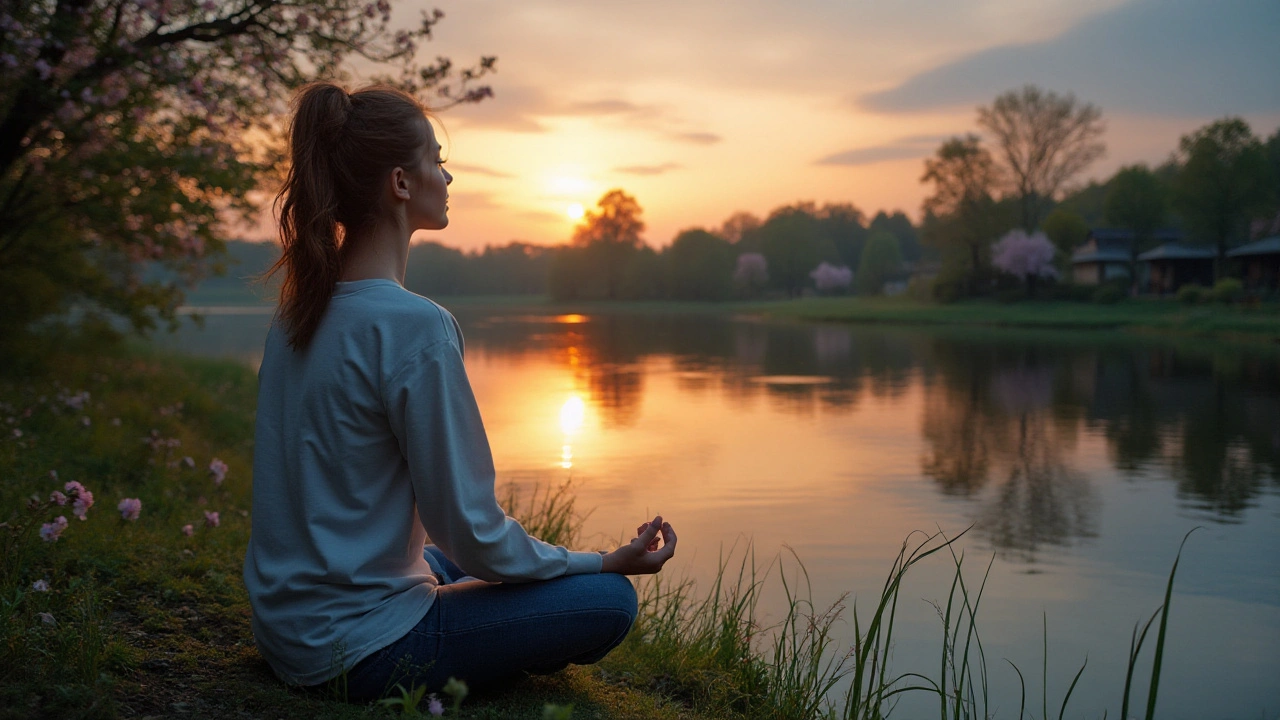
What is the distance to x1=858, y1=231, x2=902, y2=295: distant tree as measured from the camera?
64.8 metres

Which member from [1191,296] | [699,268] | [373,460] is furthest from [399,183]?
[699,268]

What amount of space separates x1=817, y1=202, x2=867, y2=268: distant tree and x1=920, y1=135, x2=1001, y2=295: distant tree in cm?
4417

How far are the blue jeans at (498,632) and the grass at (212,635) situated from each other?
9 cm

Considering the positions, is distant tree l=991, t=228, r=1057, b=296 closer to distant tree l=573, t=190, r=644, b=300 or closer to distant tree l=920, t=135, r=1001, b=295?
distant tree l=920, t=135, r=1001, b=295

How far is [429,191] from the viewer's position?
6.87ft

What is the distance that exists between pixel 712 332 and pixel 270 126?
81.5ft

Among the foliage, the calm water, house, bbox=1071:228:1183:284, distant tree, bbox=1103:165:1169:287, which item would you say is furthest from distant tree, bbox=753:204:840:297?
the calm water

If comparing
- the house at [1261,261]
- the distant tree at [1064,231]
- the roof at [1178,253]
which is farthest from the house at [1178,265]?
the distant tree at [1064,231]

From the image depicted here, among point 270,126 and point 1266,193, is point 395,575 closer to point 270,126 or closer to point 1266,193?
point 270,126

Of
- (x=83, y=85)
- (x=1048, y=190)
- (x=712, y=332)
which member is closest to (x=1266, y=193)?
(x=1048, y=190)

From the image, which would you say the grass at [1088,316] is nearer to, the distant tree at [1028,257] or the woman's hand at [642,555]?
the distant tree at [1028,257]

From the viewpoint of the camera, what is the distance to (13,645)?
2180 millimetres

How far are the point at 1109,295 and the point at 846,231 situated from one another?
59.4 meters

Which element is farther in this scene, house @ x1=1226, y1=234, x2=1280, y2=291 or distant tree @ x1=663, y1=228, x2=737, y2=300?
distant tree @ x1=663, y1=228, x2=737, y2=300
